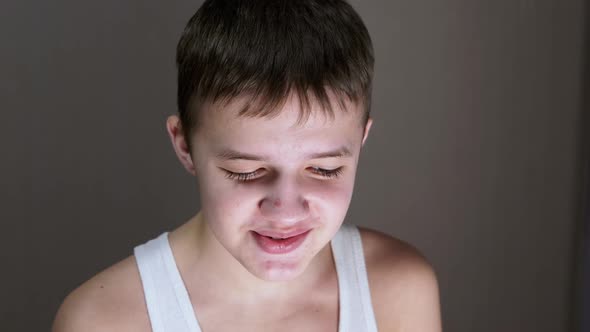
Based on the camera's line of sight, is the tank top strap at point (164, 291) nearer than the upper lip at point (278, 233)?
No

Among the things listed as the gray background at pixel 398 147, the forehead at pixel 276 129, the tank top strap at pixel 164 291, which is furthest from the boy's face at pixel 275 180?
the gray background at pixel 398 147

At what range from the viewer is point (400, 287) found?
1176 millimetres

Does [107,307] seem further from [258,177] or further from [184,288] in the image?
[258,177]

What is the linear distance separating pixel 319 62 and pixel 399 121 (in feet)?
1.83

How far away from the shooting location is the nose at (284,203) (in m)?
0.94

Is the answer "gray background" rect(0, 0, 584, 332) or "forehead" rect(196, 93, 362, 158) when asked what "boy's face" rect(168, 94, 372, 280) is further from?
"gray background" rect(0, 0, 584, 332)

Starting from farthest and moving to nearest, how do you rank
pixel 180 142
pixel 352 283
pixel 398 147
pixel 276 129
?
1. pixel 398 147
2. pixel 352 283
3. pixel 180 142
4. pixel 276 129

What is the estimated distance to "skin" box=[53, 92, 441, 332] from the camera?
0.93m

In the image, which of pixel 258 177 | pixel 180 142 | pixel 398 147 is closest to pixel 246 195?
pixel 258 177

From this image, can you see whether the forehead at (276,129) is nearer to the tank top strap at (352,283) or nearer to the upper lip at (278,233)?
the upper lip at (278,233)

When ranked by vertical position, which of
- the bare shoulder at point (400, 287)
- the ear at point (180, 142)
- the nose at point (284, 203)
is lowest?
the bare shoulder at point (400, 287)

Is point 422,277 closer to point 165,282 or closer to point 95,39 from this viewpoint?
point 165,282

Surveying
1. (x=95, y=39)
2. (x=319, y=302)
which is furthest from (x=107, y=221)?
(x=319, y=302)

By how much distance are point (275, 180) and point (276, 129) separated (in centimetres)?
6
